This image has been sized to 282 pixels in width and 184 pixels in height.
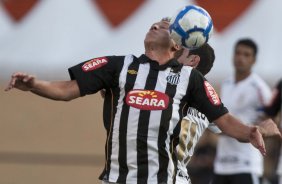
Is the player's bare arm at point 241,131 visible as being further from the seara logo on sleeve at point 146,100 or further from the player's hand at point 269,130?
the seara logo on sleeve at point 146,100

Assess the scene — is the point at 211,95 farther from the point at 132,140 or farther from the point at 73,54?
the point at 73,54

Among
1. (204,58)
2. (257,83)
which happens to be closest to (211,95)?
(204,58)

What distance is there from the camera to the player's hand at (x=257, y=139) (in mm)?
6039

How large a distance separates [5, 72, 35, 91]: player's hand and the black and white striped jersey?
0.45 metres

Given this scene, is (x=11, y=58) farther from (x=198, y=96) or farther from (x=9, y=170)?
(x=198, y=96)

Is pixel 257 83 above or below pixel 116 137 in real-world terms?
below

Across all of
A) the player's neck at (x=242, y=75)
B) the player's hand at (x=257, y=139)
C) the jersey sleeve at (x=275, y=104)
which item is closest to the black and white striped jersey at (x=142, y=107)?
the player's hand at (x=257, y=139)

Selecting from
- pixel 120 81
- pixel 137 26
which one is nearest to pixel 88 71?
pixel 120 81

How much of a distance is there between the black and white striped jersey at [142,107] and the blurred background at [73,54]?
6.29 metres

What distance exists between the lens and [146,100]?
618 cm

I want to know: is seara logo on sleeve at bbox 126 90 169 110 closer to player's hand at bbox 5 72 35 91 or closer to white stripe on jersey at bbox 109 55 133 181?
white stripe on jersey at bbox 109 55 133 181

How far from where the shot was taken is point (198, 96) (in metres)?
6.26

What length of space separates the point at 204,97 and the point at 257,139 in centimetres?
47

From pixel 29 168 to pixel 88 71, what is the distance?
8008 millimetres
